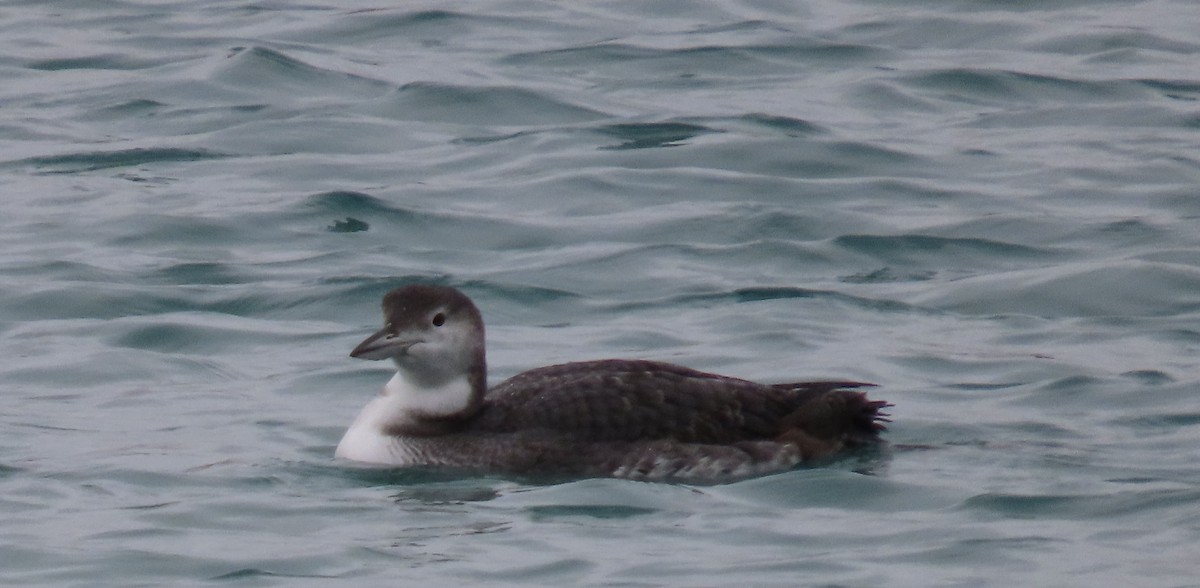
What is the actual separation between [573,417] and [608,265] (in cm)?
353

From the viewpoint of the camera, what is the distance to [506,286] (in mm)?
11922

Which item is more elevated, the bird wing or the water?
the bird wing

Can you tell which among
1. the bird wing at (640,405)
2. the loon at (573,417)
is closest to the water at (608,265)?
the loon at (573,417)

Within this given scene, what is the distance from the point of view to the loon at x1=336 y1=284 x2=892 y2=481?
8.79 m

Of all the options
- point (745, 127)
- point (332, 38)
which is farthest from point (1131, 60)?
point (332, 38)

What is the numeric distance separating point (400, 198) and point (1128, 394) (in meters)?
5.32

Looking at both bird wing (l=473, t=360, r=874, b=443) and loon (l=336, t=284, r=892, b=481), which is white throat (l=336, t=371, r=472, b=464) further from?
bird wing (l=473, t=360, r=874, b=443)

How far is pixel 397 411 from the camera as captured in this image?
902 cm

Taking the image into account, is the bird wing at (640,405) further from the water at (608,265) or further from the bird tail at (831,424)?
the water at (608,265)

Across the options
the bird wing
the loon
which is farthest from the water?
the bird wing

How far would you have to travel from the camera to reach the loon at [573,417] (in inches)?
346

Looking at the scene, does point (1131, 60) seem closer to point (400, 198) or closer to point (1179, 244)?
point (1179, 244)

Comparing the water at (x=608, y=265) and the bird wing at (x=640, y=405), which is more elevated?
the bird wing at (x=640, y=405)

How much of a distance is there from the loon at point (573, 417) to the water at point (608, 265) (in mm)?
159
